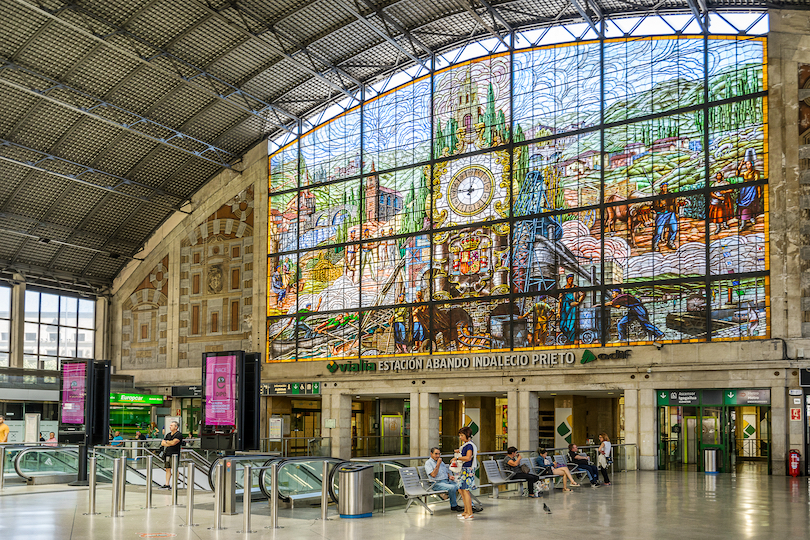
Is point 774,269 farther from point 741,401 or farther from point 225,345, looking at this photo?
point 225,345

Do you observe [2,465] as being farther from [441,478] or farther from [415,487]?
[441,478]

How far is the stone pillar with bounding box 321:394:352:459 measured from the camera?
41562mm

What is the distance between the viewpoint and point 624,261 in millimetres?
34094

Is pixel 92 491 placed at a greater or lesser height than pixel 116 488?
lesser

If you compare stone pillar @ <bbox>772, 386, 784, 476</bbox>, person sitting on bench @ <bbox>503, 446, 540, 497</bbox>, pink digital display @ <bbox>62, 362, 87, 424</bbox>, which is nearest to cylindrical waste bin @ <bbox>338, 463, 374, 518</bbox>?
person sitting on bench @ <bbox>503, 446, 540, 497</bbox>

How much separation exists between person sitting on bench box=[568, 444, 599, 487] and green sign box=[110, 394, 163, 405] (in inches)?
1178

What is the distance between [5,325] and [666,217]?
36.9 meters

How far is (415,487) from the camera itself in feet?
56.4

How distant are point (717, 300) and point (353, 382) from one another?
701 inches

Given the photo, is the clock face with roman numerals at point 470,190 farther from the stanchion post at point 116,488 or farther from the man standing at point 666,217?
the stanchion post at point 116,488

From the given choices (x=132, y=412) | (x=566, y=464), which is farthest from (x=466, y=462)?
(x=132, y=412)

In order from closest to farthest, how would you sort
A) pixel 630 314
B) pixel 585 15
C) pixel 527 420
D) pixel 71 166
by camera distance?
pixel 630 314 → pixel 585 15 → pixel 527 420 → pixel 71 166

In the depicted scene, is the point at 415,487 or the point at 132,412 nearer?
the point at 415,487

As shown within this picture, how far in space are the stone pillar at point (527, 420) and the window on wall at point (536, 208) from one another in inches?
88.0
